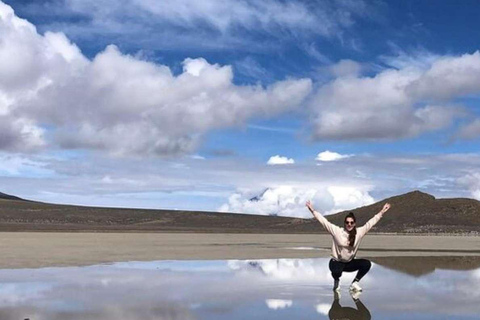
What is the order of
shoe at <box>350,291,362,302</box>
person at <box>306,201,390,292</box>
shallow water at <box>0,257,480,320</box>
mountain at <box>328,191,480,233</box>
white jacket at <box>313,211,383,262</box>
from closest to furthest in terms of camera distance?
shallow water at <box>0,257,480,320</box> < shoe at <box>350,291,362,302</box> < person at <box>306,201,390,292</box> < white jacket at <box>313,211,383,262</box> < mountain at <box>328,191,480,233</box>

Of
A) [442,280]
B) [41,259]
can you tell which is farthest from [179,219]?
[442,280]

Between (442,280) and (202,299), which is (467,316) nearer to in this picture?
(202,299)

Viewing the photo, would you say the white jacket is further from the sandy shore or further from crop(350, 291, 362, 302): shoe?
the sandy shore

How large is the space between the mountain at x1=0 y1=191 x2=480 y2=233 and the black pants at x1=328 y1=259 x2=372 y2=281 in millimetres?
92417

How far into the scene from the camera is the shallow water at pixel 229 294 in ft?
33.8

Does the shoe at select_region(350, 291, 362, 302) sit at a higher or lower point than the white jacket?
lower

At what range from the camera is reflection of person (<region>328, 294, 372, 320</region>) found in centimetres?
993

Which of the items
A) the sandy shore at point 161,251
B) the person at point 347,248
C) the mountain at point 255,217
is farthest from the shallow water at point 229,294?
the mountain at point 255,217

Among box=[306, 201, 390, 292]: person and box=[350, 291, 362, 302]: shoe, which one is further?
box=[306, 201, 390, 292]: person

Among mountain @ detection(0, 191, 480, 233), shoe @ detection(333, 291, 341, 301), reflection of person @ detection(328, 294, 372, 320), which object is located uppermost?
mountain @ detection(0, 191, 480, 233)

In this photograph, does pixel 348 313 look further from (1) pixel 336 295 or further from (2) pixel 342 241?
(2) pixel 342 241

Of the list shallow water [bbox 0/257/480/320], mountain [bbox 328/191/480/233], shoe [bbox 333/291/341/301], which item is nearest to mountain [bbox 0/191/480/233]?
mountain [bbox 328/191/480/233]

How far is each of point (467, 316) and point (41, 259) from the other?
15778mm

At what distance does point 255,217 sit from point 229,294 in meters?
116
